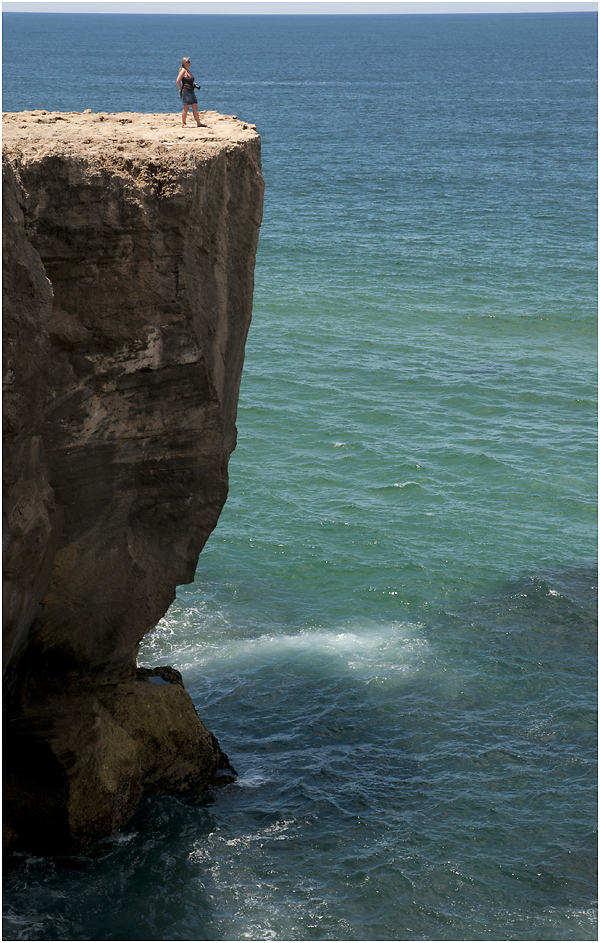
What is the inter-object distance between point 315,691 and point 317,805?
12.4 ft

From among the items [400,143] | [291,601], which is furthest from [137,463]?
[400,143]

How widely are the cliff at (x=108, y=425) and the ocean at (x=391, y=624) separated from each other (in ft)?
4.74

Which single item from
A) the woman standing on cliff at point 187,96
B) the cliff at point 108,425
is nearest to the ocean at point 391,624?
the cliff at point 108,425

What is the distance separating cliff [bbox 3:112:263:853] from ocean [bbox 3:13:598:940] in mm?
1444

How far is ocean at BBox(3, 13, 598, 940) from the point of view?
15312mm

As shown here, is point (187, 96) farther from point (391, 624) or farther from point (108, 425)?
point (391, 624)

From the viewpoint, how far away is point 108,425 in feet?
46.2

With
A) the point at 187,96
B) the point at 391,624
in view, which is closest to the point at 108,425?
the point at 187,96

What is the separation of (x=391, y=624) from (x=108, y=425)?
11.9m

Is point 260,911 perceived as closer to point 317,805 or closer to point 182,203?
point 317,805

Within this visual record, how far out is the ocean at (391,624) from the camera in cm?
1531

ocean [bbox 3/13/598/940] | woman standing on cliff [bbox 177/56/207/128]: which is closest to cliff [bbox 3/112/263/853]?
woman standing on cliff [bbox 177/56/207/128]

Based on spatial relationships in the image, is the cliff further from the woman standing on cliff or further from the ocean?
the ocean

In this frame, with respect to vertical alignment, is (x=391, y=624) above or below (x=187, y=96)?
below
